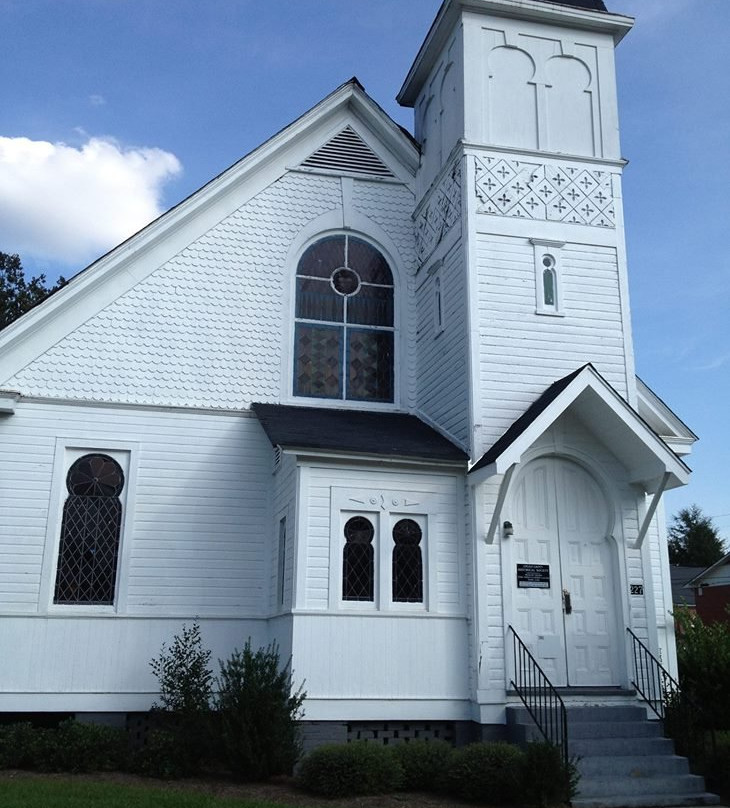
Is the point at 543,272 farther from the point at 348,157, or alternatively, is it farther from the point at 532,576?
the point at 532,576

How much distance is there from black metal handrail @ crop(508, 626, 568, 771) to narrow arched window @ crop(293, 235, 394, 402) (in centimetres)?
514

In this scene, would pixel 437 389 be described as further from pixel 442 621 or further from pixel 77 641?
pixel 77 641

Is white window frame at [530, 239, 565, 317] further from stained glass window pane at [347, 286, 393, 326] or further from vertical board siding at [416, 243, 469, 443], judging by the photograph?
stained glass window pane at [347, 286, 393, 326]

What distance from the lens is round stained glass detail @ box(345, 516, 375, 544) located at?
12.6m

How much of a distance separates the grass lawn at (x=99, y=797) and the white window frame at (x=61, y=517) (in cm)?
329

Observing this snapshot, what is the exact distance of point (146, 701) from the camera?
43.1ft

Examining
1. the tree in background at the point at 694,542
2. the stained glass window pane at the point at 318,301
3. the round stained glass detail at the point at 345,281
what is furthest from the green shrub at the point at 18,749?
the tree in background at the point at 694,542

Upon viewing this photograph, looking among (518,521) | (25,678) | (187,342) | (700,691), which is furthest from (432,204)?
(25,678)

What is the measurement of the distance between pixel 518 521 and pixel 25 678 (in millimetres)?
7225

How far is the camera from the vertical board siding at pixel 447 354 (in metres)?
13.9

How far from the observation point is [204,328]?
1492 cm

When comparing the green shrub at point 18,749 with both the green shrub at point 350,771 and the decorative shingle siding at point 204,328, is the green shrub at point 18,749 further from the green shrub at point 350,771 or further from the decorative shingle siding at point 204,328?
the decorative shingle siding at point 204,328

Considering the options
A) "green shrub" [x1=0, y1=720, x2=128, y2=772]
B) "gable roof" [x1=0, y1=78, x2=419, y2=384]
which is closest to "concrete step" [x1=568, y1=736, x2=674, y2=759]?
"green shrub" [x1=0, y1=720, x2=128, y2=772]

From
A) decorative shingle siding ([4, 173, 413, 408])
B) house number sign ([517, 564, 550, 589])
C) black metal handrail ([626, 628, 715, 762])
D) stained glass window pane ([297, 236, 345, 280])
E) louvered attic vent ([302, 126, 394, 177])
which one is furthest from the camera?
louvered attic vent ([302, 126, 394, 177])
